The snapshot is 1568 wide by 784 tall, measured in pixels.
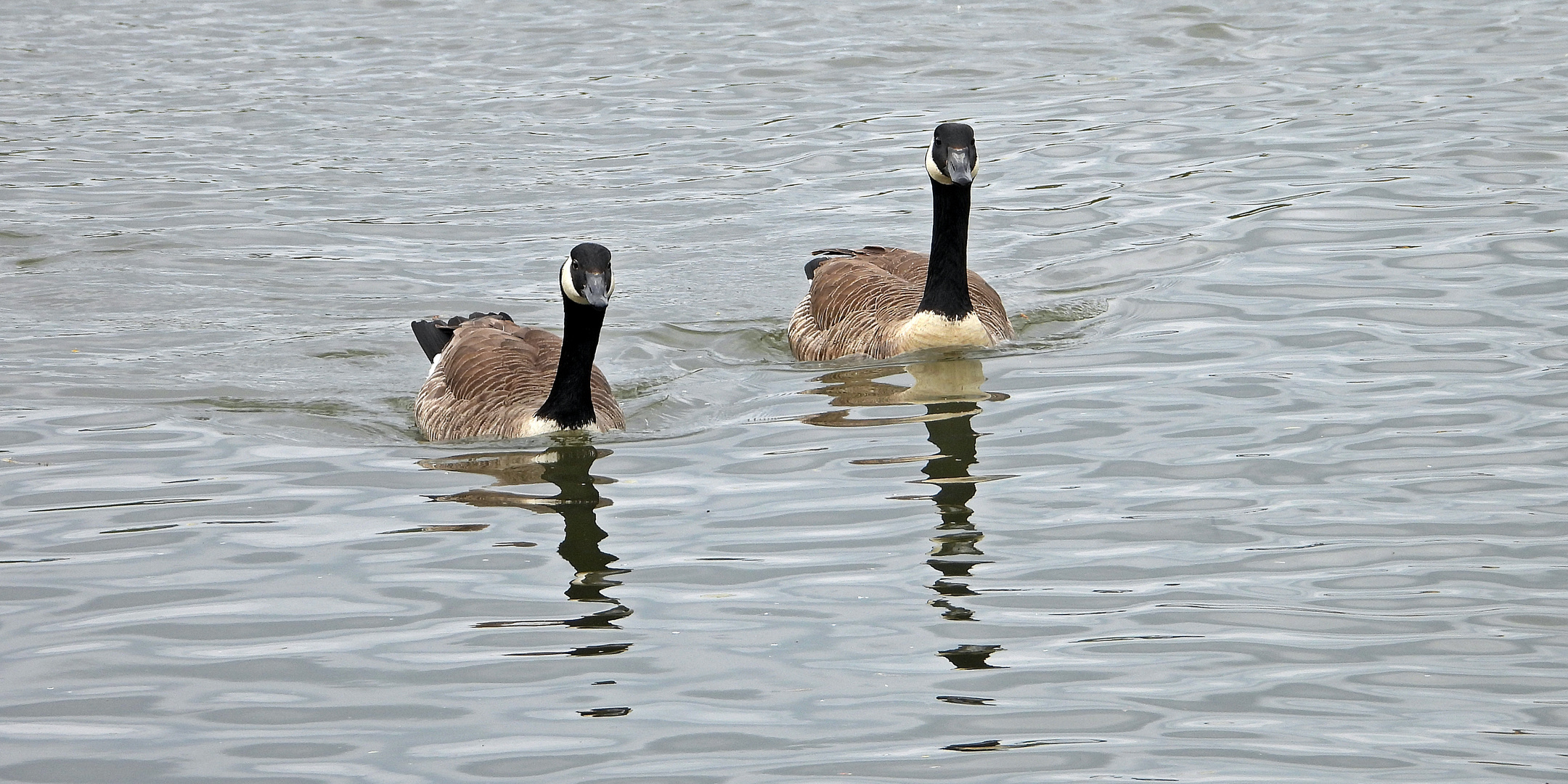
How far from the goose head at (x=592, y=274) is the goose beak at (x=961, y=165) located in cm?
253

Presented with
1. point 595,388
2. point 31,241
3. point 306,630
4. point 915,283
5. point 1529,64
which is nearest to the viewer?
point 306,630

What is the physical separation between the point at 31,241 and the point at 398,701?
31.1 ft

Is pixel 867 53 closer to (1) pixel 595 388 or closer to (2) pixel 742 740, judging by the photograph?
(1) pixel 595 388

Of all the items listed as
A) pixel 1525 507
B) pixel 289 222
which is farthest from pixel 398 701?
pixel 289 222

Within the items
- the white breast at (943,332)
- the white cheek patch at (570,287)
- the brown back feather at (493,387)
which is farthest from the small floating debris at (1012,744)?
the white breast at (943,332)

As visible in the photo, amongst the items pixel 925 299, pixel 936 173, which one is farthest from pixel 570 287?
pixel 936 173

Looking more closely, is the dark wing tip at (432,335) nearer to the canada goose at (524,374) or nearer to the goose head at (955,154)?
the canada goose at (524,374)

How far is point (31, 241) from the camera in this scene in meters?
13.4

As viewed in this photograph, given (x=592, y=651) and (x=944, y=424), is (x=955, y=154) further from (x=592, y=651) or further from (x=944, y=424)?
(x=592, y=651)

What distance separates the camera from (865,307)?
427 inches

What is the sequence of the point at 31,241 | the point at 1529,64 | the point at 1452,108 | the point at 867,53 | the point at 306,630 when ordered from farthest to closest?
the point at 867,53, the point at 1529,64, the point at 1452,108, the point at 31,241, the point at 306,630

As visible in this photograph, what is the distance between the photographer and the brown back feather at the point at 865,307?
10617 mm

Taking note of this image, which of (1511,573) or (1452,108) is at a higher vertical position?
(1452,108)

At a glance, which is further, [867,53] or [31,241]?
[867,53]
